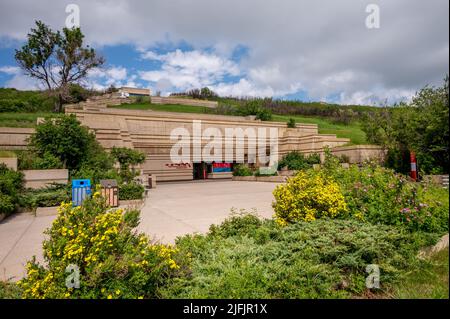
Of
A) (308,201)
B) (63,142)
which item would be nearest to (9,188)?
(63,142)

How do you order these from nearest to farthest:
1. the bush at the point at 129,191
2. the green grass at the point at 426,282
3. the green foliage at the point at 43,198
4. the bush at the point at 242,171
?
the green grass at the point at 426,282
the green foliage at the point at 43,198
the bush at the point at 129,191
the bush at the point at 242,171

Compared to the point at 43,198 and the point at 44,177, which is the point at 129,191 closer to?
the point at 43,198

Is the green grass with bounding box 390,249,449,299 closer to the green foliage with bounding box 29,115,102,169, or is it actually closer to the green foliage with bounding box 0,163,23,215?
the green foliage with bounding box 0,163,23,215

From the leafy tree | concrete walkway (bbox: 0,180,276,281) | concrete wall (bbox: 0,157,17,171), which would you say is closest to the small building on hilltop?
the leafy tree

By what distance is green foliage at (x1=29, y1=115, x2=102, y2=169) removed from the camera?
10.7 m

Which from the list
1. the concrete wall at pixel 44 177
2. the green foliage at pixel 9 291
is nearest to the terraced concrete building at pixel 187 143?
the concrete wall at pixel 44 177

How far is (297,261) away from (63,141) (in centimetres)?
1068

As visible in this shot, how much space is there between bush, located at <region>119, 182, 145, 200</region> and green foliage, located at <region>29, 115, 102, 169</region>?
104 inches

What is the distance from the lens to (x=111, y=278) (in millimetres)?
2721

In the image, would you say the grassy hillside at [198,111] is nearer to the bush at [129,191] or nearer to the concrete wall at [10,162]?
the concrete wall at [10,162]

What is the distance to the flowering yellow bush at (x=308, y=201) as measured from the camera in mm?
5172

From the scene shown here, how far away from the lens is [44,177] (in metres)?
9.87

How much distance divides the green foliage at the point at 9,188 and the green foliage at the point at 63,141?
1609 millimetres
